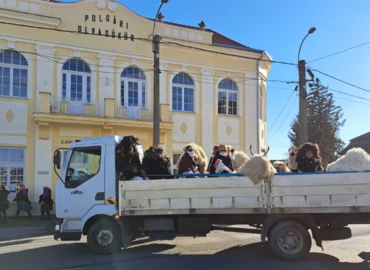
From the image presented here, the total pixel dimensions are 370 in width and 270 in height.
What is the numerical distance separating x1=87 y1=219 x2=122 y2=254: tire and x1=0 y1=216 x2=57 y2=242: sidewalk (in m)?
4.74

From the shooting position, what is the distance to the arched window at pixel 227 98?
2262cm

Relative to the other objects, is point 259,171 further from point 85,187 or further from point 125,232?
point 85,187

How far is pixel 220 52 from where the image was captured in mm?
22016

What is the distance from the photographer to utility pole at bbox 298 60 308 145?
16.1m

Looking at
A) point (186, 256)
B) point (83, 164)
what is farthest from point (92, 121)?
point (186, 256)

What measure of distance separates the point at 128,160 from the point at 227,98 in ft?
50.1

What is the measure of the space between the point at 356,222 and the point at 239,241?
3.24 meters

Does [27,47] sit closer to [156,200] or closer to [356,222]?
[156,200]

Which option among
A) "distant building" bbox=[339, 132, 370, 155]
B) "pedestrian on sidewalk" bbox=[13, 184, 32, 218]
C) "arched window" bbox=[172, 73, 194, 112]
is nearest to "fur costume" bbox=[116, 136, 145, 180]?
"pedestrian on sidewalk" bbox=[13, 184, 32, 218]

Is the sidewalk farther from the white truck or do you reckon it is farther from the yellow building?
the white truck

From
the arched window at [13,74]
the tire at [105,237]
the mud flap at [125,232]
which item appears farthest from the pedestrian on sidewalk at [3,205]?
the mud flap at [125,232]

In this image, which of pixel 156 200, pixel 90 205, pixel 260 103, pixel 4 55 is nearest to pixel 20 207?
pixel 4 55

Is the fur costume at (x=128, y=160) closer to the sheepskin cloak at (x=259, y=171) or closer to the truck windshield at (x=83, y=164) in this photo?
the truck windshield at (x=83, y=164)

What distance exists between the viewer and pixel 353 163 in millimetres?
7727
